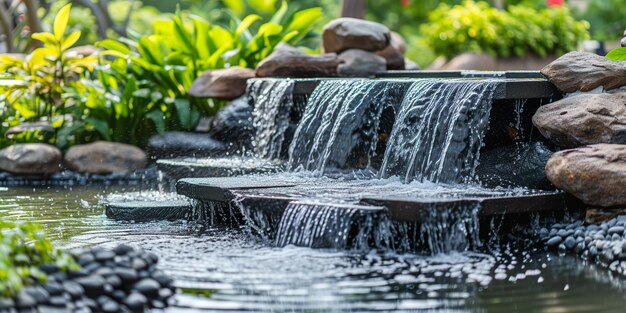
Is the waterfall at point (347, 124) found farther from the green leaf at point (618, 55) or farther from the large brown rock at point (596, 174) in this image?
the large brown rock at point (596, 174)

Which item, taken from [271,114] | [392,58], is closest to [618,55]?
[271,114]

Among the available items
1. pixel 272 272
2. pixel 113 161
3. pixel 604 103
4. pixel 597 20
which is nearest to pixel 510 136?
pixel 604 103

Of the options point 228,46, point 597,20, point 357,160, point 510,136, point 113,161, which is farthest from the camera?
point 597,20

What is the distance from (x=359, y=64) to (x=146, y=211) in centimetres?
404

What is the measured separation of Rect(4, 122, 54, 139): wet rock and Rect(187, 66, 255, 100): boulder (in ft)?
6.28

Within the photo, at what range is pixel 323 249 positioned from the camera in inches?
286

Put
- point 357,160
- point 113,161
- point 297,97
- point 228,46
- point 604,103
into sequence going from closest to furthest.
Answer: point 604,103, point 357,160, point 297,97, point 113,161, point 228,46

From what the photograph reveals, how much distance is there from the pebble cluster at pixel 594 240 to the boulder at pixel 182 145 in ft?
16.7

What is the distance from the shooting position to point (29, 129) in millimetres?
12609

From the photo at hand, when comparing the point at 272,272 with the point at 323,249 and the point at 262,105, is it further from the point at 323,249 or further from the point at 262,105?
the point at 262,105

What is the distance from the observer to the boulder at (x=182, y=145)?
11883mm

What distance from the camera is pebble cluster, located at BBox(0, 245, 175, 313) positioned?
5109mm

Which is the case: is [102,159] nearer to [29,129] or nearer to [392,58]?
[29,129]

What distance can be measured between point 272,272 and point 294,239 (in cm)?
93
